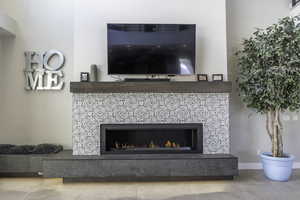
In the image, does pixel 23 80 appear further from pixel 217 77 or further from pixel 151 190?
pixel 217 77

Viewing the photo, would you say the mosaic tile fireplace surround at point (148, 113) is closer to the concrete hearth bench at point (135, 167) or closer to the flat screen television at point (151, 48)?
the concrete hearth bench at point (135, 167)

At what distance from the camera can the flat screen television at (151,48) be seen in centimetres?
333

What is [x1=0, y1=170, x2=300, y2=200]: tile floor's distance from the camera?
2.71 meters

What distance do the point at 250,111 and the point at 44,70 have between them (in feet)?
11.7

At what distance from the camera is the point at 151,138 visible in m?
3.70

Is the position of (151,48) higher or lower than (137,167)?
higher

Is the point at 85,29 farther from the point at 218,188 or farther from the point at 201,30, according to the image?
the point at 218,188

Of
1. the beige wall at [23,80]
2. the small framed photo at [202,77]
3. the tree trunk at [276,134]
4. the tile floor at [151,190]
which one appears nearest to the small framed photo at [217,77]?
the small framed photo at [202,77]

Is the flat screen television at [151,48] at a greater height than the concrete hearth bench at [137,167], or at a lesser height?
greater

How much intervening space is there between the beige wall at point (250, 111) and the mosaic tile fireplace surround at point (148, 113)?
561mm

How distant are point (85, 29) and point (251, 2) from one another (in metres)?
2.83

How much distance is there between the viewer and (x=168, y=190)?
291cm

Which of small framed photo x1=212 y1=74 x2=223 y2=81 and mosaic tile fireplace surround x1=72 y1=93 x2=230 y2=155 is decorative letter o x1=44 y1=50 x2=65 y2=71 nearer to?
mosaic tile fireplace surround x1=72 y1=93 x2=230 y2=155

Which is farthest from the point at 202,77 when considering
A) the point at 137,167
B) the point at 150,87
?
the point at 137,167
